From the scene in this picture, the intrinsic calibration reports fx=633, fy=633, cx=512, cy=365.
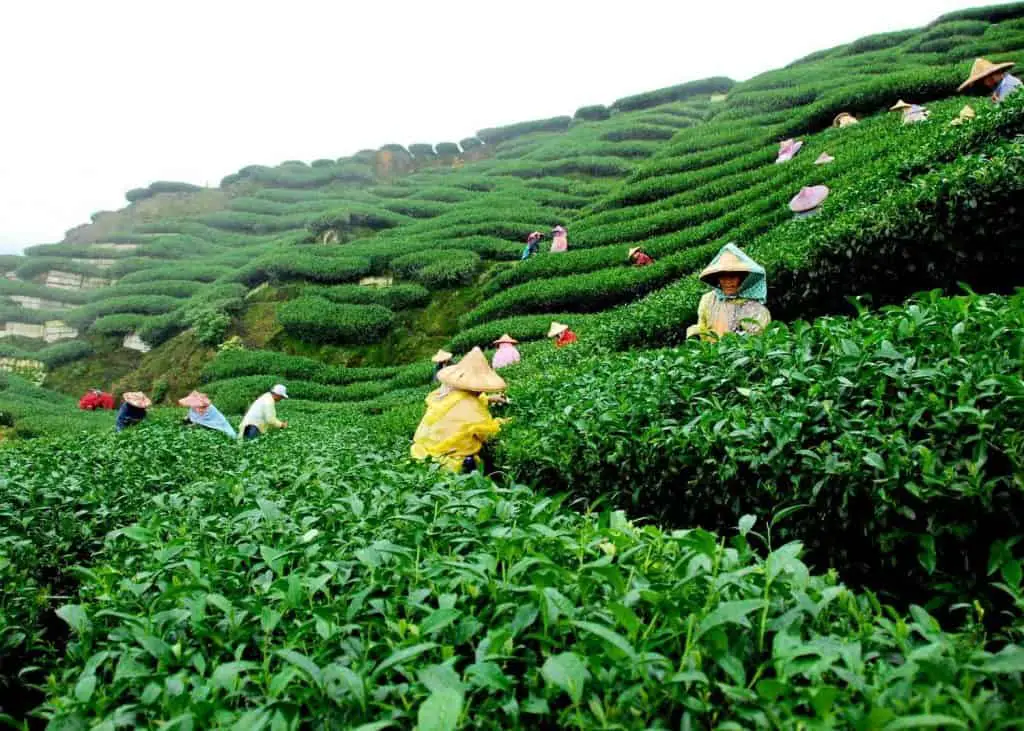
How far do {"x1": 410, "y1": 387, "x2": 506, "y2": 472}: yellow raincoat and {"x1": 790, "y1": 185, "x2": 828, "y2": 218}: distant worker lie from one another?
7466mm

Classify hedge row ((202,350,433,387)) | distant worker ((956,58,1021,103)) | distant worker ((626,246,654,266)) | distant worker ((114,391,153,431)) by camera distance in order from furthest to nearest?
hedge row ((202,350,433,387))
distant worker ((626,246,654,266))
distant worker ((956,58,1021,103))
distant worker ((114,391,153,431))

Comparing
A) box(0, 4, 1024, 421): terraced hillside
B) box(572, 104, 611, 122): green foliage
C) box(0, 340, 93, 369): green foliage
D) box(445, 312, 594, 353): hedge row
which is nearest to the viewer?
box(0, 4, 1024, 421): terraced hillside

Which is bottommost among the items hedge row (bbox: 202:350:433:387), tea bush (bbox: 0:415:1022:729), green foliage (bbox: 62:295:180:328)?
hedge row (bbox: 202:350:433:387)

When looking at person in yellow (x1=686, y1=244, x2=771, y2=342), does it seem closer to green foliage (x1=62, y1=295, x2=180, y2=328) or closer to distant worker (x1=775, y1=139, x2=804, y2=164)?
distant worker (x1=775, y1=139, x2=804, y2=164)

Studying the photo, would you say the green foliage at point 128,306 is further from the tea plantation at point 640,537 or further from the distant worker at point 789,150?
the distant worker at point 789,150

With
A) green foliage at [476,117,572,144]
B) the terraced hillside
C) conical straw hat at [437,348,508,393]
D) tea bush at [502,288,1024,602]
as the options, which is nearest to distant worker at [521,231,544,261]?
the terraced hillside

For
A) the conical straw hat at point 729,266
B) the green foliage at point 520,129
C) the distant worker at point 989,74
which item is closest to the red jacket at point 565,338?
the conical straw hat at point 729,266

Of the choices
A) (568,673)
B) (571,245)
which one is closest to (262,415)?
(571,245)

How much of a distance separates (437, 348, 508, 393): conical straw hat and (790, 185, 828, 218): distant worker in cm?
726

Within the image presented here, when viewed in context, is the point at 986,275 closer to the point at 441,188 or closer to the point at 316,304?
the point at 316,304

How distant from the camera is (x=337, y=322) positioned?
19.0m

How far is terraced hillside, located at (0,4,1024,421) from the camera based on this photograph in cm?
754

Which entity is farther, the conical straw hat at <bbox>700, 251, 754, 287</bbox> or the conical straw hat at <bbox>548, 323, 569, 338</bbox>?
the conical straw hat at <bbox>548, 323, 569, 338</bbox>

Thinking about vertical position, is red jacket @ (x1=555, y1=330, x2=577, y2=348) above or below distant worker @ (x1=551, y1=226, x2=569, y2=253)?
below
